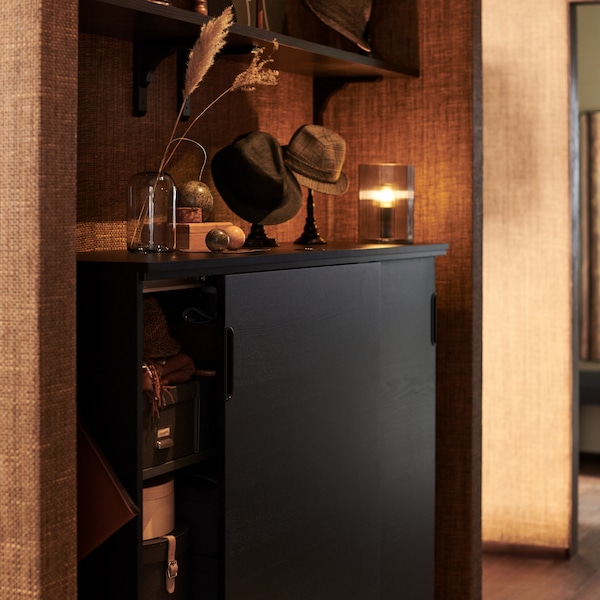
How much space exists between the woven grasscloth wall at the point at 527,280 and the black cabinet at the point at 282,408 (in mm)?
1173

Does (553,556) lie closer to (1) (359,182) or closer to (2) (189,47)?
(1) (359,182)

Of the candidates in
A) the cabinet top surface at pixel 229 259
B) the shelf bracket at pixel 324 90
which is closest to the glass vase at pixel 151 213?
the cabinet top surface at pixel 229 259

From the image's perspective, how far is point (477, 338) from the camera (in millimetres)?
3014

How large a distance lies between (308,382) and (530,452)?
191cm

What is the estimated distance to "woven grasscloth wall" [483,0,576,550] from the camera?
3.82 meters

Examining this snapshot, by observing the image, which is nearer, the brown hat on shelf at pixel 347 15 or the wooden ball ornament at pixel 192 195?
the wooden ball ornament at pixel 192 195

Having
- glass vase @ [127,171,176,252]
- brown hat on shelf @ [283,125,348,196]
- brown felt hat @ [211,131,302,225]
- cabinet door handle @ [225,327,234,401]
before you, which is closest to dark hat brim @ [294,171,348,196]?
brown hat on shelf @ [283,125,348,196]

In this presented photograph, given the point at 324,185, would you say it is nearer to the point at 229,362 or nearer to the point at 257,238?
the point at 257,238

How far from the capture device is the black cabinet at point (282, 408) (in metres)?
1.81

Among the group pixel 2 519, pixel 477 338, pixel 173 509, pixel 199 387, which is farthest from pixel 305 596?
pixel 477 338

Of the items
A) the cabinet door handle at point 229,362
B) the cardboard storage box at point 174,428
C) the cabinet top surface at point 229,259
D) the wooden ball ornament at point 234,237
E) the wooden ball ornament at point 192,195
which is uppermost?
the wooden ball ornament at point 192,195

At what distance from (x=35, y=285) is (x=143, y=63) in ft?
2.83

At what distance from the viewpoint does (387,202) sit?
285cm

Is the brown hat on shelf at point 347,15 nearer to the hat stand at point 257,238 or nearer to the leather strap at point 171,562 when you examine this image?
the hat stand at point 257,238
